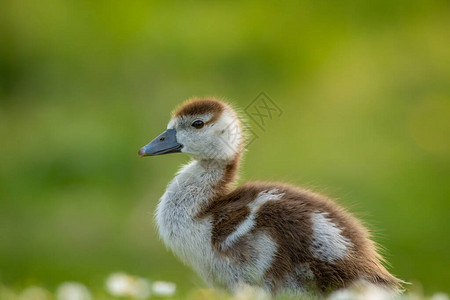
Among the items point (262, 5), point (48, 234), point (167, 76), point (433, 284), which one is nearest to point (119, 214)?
point (48, 234)

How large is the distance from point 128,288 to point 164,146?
140 cm

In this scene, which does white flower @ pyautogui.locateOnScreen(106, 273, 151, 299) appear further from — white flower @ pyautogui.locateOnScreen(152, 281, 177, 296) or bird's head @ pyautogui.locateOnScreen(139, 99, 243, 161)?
bird's head @ pyautogui.locateOnScreen(139, 99, 243, 161)

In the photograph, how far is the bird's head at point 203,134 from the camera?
16.7 feet

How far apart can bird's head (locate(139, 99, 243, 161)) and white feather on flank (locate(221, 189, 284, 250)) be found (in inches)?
22.2

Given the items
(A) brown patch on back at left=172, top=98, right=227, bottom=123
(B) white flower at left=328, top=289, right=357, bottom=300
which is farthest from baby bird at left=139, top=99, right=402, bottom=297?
(B) white flower at left=328, top=289, right=357, bottom=300

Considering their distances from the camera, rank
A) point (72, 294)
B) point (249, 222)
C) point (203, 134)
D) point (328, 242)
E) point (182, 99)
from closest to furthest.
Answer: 1. point (72, 294)
2. point (328, 242)
3. point (249, 222)
4. point (203, 134)
5. point (182, 99)

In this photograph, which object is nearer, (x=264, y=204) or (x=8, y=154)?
(x=264, y=204)

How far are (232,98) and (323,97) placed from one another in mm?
1704

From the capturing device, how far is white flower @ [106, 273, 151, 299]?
3883 mm

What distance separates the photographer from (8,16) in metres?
12.9

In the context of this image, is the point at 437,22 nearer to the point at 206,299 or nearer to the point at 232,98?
the point at 232,98

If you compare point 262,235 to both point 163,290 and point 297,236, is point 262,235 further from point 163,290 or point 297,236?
point 163,290

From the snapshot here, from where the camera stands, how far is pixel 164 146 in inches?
203

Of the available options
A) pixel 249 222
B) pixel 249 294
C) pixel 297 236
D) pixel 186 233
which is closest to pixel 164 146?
pixel 186 233
